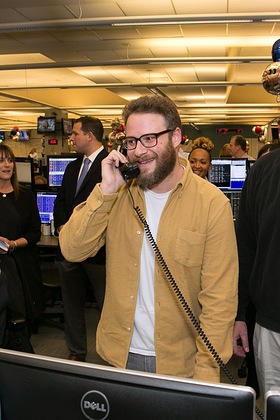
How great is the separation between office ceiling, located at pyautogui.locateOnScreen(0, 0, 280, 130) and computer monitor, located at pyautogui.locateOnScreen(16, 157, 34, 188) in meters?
1.94

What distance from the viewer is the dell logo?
0.78m

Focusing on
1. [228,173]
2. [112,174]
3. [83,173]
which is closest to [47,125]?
[228,173]

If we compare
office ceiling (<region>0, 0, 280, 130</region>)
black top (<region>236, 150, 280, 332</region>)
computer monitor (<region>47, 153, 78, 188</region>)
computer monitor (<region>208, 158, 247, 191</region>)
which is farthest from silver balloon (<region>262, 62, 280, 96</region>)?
office ceiling (<region>0, 0, 280, 130</region>)

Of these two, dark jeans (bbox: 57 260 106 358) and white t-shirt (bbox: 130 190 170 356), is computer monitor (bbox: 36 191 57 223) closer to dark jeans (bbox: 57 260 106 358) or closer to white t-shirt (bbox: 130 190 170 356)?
dark jeans (bbox: 57 260 106 358)

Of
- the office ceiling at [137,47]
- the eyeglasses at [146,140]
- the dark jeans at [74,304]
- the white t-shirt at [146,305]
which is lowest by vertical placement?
the dark jeans at [74,304]

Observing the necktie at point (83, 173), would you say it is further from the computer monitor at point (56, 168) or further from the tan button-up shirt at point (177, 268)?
the tan button-up shirt at point (177, 268)

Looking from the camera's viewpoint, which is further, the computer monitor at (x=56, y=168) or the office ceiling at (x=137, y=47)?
the office ceiling at (x=137, y=47)

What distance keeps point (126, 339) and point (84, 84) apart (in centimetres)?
1080

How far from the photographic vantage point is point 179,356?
151cm

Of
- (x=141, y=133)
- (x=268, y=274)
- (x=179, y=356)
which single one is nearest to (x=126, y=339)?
(x=179, y=356)

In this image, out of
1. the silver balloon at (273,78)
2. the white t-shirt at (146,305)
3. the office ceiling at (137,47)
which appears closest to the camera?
the white t-shirt at (146,305)

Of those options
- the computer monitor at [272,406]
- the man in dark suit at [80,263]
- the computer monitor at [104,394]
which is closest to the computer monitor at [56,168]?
the man in dark suit at [80,263]

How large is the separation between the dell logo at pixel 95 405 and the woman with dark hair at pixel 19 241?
2.77 meters

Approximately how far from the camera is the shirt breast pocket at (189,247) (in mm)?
1465
